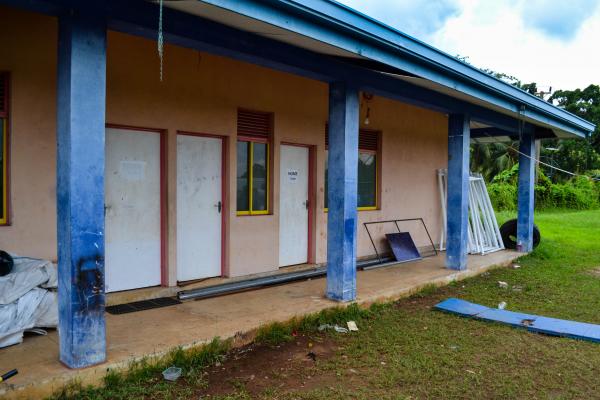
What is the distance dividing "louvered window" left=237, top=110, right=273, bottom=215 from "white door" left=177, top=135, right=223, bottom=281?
14.5 inches

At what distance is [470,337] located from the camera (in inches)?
198

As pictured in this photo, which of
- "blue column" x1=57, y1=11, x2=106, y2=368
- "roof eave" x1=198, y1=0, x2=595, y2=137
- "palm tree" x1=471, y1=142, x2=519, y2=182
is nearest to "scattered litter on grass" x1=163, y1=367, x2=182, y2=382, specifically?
"blue column" x1=57, y1=11, x2=106, y2=368

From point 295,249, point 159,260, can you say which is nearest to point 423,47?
point 295,249

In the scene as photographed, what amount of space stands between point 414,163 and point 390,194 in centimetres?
105

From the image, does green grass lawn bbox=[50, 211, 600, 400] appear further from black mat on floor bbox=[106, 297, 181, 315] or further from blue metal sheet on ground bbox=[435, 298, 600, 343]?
black mat on floor bbox=[106, 297, 181, 315]

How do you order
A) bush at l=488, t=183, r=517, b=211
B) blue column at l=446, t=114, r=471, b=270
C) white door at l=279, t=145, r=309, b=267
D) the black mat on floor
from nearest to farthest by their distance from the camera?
1. the black mat on floor
2. white door at l=279, t=145, r=309, b=267
3. blue column at l=446, t=114, r=471, b=270
4. bush at l=488, t=183, r=517, b=211

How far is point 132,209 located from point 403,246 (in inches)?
206

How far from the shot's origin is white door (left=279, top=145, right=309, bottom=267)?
283 inches

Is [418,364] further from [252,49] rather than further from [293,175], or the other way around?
[293,175]

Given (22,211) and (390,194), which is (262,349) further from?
(390,194)

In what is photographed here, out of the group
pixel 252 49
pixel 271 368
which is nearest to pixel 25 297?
pixel 271 368

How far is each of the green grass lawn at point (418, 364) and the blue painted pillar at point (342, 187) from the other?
1.61ft

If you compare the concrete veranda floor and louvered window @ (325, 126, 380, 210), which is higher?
louvered window @ (325, 126, 380, 210)

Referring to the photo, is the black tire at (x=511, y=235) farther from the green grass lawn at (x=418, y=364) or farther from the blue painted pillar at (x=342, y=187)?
the blue painted pillar at (x=342, y=187)
